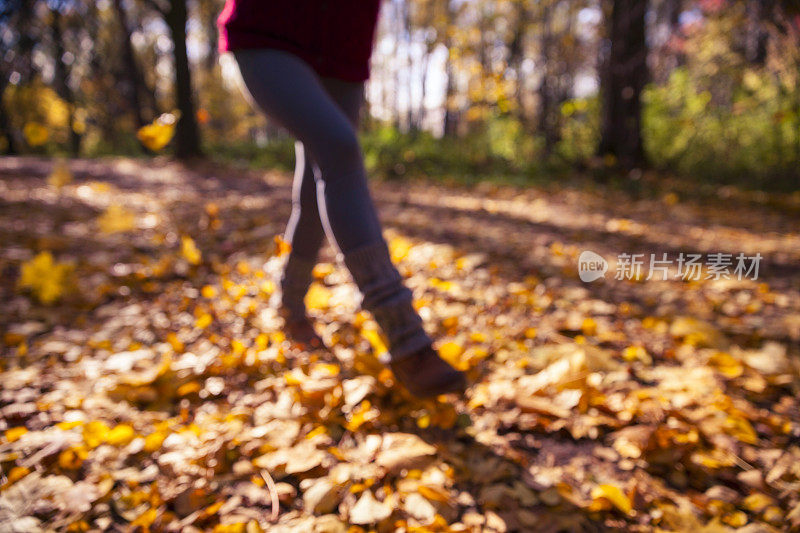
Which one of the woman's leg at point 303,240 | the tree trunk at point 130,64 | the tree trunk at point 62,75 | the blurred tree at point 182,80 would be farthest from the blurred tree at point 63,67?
the woman's leg at point 303,240

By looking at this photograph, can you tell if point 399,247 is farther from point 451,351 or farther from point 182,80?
point 182,80

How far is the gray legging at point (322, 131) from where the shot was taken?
1.04 metres

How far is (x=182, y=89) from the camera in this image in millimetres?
6496

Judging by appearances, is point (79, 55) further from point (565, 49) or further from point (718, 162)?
point (718, 162)

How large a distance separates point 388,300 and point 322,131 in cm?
43

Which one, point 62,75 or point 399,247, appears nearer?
point 399,247

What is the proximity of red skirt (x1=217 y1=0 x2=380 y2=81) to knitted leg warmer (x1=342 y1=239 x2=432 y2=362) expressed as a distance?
52cm

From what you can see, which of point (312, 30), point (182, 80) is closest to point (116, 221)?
point (312, 30)

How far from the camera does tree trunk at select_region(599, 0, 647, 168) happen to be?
187 inches

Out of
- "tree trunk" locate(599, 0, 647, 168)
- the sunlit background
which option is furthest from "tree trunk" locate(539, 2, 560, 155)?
"tree trunk" locate(599, 0, 647, 168)

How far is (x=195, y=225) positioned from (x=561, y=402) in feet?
8.71

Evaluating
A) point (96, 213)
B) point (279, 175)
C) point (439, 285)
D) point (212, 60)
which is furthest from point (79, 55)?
point (439, 285)

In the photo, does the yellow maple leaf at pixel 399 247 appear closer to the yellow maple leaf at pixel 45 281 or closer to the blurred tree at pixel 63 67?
the yellow maple leaf at pixel 45 281

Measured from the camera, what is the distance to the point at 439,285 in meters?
2.01
